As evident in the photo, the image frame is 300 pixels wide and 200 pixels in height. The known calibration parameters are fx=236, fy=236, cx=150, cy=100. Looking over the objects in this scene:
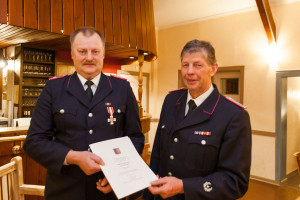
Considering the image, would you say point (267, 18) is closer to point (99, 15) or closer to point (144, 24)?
point (144, 24)

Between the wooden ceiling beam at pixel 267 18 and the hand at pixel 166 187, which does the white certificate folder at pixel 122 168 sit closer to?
the hand at pixel 166 187

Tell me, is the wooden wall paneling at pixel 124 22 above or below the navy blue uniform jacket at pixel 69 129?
above

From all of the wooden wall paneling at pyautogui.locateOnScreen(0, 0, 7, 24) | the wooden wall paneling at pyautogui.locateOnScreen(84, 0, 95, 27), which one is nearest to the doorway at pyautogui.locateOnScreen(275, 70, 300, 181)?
the wooden wall paneling at pyautogui.locateOnScreen(84, 0, 95, 27)

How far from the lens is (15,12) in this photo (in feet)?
9.61

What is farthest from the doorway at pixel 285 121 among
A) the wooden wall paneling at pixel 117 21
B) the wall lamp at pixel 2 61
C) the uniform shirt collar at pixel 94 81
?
the wall lamp at pixel 2 61

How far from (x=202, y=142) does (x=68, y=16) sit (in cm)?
298

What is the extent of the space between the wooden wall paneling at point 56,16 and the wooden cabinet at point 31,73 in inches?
87.7

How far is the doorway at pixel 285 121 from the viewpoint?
490 cm

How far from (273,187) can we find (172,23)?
4.80 meters

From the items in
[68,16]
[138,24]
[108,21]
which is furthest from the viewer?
[138,24]

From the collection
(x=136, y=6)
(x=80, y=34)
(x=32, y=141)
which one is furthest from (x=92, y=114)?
(x=136, y=6)

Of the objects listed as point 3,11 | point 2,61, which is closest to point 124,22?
point 3,11

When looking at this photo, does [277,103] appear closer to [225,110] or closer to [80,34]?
[225,110]

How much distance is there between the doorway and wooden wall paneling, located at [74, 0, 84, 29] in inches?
158
